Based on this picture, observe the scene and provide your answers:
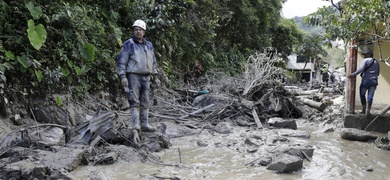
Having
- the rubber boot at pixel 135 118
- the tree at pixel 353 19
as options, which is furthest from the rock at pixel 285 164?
the tree at pixel 353 19

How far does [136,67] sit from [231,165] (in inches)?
89.9

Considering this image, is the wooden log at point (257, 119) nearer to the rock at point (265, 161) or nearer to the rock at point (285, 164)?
the rock at point (265, 161)

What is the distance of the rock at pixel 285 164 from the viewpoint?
4.27m

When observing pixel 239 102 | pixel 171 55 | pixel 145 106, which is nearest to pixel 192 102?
pixel 239 102

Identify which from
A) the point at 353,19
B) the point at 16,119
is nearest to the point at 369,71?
the point at 353,19

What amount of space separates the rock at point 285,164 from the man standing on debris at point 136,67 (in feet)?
7.63

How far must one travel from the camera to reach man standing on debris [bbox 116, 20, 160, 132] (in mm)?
5418

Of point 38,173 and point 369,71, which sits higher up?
point 369,71

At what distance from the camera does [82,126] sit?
5.24m

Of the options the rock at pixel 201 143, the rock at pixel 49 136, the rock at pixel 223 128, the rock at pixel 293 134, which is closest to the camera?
the rock at pixel 49 136

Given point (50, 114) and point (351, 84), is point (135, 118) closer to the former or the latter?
point (50, 114)

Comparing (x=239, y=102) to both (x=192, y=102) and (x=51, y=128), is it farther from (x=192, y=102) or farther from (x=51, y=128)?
(x=51, y=128)

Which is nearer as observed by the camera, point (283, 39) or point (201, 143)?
point (201, 143)

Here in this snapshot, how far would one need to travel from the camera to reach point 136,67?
5.47 meters
